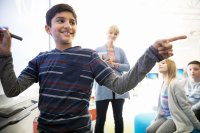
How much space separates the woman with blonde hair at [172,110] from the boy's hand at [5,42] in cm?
155

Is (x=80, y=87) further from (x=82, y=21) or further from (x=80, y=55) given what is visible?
(x=82, y=21)

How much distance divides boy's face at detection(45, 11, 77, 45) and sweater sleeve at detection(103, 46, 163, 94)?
1.05ft

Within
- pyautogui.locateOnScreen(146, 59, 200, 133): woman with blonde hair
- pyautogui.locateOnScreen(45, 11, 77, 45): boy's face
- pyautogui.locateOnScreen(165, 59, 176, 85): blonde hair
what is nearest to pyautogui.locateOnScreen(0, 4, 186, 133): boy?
pyautogui.locateOnScreen(45, 11, 77, 45): boy's face

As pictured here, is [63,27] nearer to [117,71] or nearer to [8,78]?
[8,78]

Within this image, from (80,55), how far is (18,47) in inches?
31.8

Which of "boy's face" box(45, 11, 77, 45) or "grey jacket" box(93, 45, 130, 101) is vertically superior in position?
"boy's face" box(45, 11, 77, 45)

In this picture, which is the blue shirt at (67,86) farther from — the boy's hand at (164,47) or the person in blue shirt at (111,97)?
the person in blue shirt at (111,97)

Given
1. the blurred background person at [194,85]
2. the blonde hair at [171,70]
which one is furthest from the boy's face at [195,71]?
the blonde hair at [171,70]

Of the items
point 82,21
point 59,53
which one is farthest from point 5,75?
point 82,21

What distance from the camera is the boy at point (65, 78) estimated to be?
90cm

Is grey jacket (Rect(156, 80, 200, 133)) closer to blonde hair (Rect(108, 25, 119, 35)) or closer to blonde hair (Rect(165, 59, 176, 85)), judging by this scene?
blonde hair (Rect(165, 59, 176, 85))

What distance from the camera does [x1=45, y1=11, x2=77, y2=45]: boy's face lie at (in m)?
1.05

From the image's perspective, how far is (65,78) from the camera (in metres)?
0.96

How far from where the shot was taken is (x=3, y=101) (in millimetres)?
1291
